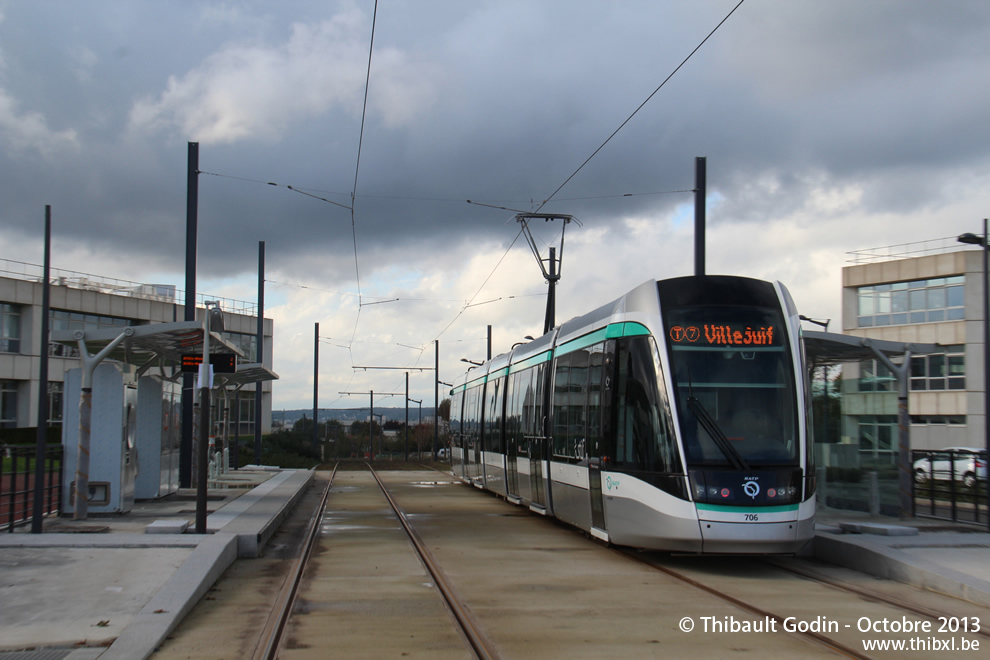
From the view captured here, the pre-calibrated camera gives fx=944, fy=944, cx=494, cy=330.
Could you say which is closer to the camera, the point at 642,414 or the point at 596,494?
the point at 642,414

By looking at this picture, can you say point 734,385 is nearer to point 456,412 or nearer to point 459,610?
point 459,610

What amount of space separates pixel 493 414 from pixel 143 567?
12319 mm

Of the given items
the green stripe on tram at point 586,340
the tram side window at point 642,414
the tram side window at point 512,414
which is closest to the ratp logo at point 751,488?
the tram side window at point 642,414

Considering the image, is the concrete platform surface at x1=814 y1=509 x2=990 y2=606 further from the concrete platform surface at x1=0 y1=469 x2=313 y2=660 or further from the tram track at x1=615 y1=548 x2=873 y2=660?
the concrete platform surface at x1=0 y1=469 x2=313 y2=660

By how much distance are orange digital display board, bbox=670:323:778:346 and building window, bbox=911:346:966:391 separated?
136 feet

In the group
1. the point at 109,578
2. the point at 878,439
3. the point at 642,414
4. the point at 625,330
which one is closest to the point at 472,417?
the point at 878,439

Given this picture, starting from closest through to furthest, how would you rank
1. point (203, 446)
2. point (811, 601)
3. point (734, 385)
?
point (811, 601)
point (734, 385)
point (203, 446)

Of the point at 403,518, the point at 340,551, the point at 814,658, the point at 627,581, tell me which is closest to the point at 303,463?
the point at 403,518

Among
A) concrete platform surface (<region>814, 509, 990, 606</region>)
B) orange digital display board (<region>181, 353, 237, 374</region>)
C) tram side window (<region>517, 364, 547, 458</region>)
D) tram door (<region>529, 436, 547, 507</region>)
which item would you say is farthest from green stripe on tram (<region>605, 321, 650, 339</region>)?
orange digital display board (<region>181, 353, 237, 374</region>)

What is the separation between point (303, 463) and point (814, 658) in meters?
43.1

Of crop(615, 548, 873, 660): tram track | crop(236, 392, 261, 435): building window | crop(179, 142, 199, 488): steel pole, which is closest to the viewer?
crop(615, 548, 873, 660): tram track

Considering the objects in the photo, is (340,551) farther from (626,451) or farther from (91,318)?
(91,318)

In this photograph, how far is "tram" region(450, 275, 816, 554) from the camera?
404 inches

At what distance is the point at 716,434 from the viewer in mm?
10516
